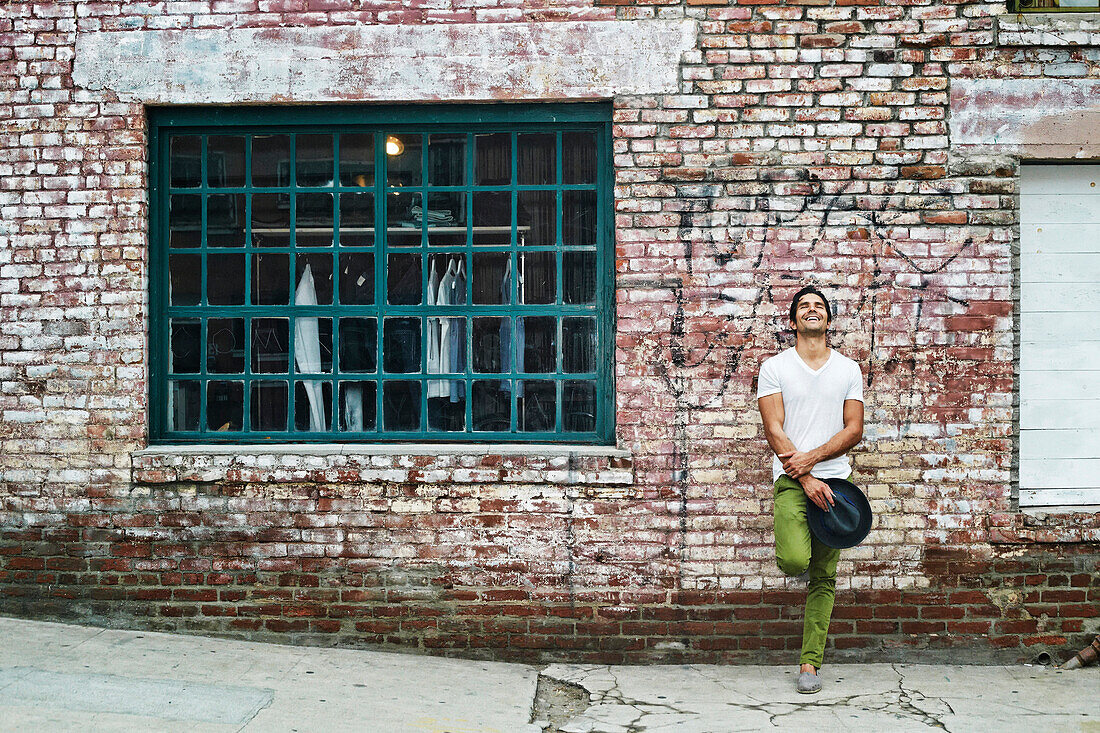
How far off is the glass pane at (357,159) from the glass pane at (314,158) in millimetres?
77

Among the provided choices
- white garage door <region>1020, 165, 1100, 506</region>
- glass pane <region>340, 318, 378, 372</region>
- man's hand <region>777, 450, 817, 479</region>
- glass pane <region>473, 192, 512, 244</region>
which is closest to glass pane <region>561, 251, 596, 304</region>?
glass pane <region>473, 192, 512, 244</region>

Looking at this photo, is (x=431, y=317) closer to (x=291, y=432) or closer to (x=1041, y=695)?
(x=291, y=432)

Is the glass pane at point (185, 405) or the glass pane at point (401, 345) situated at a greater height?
the glass pane at point (401, 345)

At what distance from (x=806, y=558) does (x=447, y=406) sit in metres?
2.22

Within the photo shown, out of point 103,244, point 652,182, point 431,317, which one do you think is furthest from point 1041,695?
point 103,244

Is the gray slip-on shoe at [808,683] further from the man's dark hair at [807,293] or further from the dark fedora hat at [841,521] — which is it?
the man's dark hair at [807,293]

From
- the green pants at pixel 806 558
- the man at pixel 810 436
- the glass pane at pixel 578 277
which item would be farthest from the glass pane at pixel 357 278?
the green pants at pixel 806 558

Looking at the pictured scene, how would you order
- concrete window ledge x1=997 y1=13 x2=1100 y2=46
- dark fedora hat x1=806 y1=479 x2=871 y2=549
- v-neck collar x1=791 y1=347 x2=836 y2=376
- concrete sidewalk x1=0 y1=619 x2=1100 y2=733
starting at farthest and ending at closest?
1. concrete window ledge x1=997 y1=13 x2=1100 y2=46
2. v-neck collar x1=791 y1=347 x2=836 y2=376
3. dark fedora hat x1=806 y1=479 x2=871 y2=549
4. concrete sidewalk x1=0 y1=619 x2=1100 y2=733

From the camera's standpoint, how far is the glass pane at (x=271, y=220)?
5820mm

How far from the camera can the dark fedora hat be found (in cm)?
482

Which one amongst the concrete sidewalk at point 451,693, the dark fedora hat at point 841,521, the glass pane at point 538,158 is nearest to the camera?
the concrete sidewalk at point 451,693

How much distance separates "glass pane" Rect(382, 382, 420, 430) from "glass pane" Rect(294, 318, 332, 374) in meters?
0.39

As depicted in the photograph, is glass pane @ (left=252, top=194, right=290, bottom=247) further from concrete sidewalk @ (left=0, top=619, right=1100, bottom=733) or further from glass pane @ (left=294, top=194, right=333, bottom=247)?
concrete sidewalk @ (left=0, top=619, right=1100, bottom=733)

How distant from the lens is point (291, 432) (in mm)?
5820
